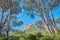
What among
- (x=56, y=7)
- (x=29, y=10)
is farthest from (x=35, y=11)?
(x=56, y=7)

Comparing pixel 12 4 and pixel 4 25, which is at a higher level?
pixel 12 4

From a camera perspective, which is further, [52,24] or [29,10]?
[29,10]

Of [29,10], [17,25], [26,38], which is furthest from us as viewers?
[17,25]

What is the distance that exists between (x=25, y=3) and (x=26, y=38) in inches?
246

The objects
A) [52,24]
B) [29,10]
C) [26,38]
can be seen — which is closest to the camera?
[26,38]

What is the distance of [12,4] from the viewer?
19.2m

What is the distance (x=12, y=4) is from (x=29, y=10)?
196 cm

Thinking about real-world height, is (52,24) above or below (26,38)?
above

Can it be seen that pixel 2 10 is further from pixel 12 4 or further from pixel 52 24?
pixel 52 24

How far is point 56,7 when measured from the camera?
19.7m

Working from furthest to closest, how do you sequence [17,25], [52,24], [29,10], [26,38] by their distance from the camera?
[17,25], [29,10], [52,24], [26,38]

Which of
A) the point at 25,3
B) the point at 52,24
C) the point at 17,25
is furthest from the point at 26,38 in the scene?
the point at 17,25

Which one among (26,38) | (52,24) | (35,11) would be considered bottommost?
(26,38)

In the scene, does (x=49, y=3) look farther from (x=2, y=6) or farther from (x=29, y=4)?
(x=2, y=6)
